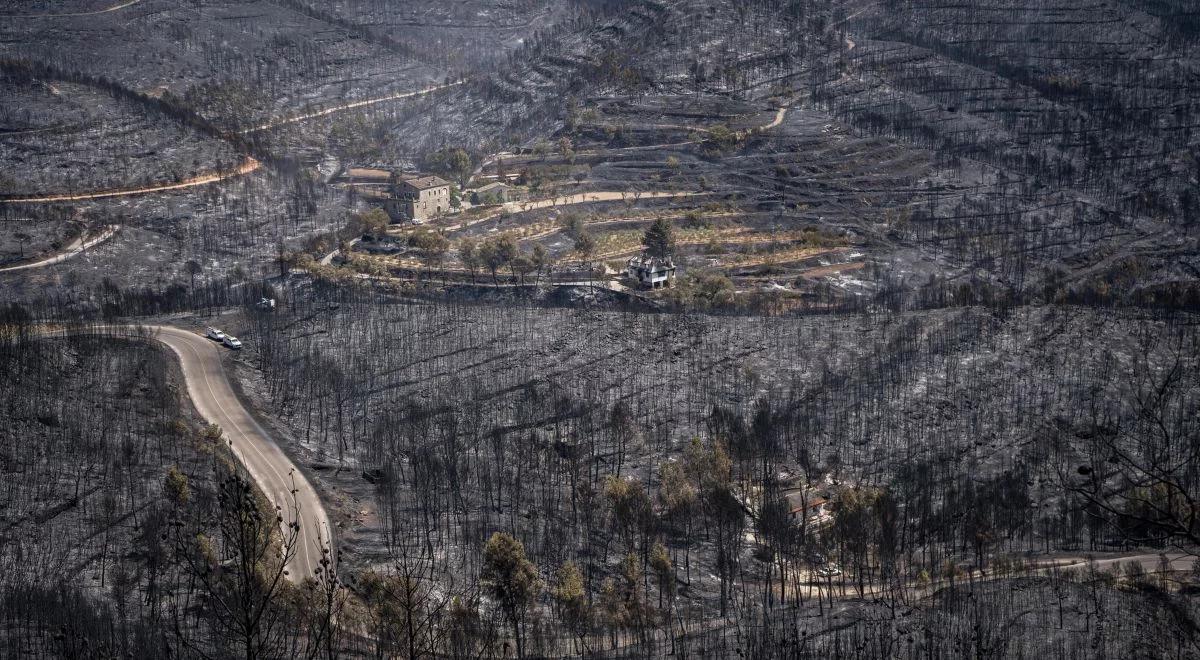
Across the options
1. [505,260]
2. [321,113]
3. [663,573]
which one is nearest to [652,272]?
[505,260]

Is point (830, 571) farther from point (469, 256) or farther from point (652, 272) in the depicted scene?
point (469, 256)

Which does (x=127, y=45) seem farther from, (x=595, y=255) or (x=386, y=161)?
(x=595, y=255)

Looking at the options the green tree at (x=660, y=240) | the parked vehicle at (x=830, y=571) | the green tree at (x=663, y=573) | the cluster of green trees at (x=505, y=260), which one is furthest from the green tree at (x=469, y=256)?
the green tree at (x=663, y=573)

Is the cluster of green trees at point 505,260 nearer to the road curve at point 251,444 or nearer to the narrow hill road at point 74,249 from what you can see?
the road curve at point 251,444

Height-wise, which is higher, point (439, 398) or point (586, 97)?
point (586, 97)

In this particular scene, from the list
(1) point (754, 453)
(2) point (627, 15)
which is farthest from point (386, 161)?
(1) point (754, 453)
